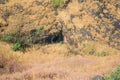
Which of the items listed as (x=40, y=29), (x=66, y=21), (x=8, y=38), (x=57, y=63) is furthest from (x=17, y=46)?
(x=57, y=63)

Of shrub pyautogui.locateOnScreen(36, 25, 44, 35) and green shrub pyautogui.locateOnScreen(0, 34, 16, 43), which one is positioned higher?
shrub pyautogui.locateOnScreen(36, 25, 44, 35)

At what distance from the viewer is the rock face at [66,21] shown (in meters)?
→ 23.6

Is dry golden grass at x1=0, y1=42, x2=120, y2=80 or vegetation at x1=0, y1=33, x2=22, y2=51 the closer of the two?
dry golden grass at x1=0, y1=42, x2=120, y2=80

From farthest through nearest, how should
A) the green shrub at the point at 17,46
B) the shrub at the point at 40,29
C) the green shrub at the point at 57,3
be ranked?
the green shrub at the point at 57,3 < the shrub at the point at 40,29 < the green shrub at the point at 17,46

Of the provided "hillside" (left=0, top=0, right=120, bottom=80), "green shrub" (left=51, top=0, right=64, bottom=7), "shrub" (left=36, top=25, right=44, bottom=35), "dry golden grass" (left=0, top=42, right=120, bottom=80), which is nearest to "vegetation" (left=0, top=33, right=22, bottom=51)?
"hillside" (left=0, top=0, right=120, bottom=80)

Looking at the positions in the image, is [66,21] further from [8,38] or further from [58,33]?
[8,38]

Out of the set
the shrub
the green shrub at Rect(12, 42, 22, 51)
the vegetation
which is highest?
the shrub

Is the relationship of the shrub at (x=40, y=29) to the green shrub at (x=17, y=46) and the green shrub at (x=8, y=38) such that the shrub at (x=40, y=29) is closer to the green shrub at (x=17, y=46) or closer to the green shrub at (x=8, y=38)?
the green shrub at (x=17, y=46)

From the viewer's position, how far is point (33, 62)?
827 inches

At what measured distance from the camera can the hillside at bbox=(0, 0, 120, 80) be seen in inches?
825

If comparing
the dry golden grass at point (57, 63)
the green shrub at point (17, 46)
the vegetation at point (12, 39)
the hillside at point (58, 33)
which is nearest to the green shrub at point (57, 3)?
the hillside at point (58, 33)

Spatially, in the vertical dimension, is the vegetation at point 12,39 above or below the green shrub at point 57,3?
below

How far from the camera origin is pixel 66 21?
2553cm

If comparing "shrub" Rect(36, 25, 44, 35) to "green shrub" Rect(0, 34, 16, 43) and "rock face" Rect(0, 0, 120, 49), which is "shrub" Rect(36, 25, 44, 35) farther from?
"green shrub" Rect(0, 34, 16, 43)
